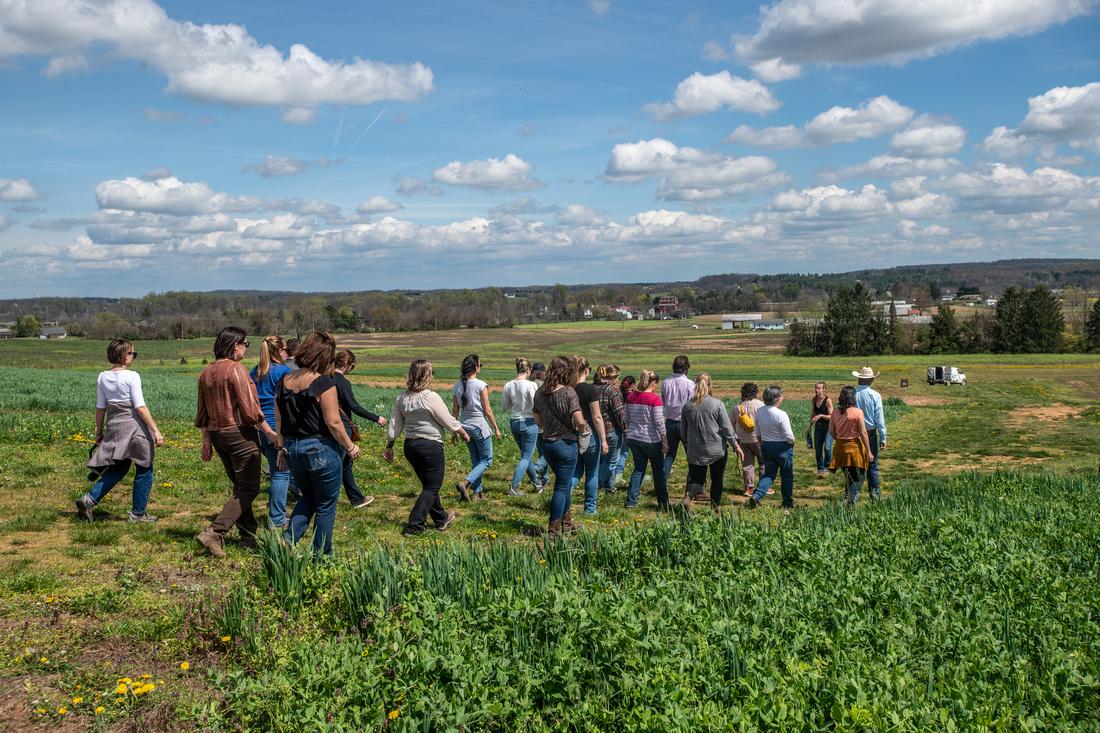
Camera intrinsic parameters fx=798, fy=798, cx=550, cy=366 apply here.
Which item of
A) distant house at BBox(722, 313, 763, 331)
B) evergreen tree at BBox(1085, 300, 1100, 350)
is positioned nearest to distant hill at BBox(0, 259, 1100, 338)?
distant house at BBox(722, 313, 763, 331)

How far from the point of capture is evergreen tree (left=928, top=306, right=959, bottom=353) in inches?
3145

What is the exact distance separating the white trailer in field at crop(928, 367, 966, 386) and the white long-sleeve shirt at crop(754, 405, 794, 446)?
143 feet

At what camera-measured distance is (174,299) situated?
14500 cm

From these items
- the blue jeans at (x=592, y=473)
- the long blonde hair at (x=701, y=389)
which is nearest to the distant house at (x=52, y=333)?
the blue jeans at (x=592, y=473)

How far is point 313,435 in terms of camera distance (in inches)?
252

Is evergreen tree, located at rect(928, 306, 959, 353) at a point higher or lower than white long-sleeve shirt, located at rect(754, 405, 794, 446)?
lower

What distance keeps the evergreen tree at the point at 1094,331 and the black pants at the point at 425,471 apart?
88.9 meters

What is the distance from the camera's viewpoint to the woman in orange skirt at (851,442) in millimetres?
10266

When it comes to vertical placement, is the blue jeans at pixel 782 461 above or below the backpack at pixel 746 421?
below

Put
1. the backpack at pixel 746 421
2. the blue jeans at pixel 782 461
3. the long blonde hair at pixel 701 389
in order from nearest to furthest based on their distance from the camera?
the long blonde hair at pixel 701 389 → the blue jeans at pixel 782 461 → the backpack at pixel 746 421

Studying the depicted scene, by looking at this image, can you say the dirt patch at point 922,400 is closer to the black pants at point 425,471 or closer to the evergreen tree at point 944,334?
the black pants at point 425,471

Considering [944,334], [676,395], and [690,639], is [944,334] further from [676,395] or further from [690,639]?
[690,639]

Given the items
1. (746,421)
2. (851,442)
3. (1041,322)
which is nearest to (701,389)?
(746,421)

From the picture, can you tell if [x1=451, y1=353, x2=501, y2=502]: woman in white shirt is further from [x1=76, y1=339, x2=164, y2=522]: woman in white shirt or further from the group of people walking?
[x1=76, y1=339, x2=164, y2=522]: woman in white shirt
